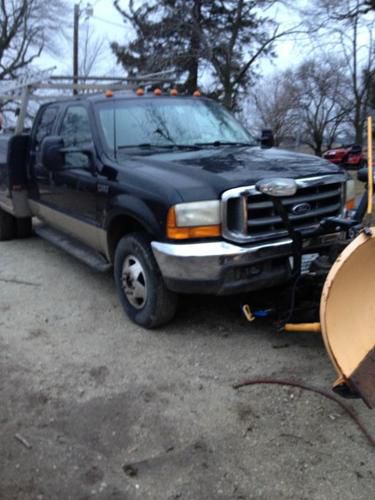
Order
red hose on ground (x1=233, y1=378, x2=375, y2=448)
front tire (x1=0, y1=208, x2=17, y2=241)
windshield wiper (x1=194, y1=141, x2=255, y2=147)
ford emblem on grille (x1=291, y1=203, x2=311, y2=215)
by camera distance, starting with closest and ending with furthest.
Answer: red hose on ground (x1=233, y1=378, x2=375, y2=448), ford emblem on grille (x1=291, y1=203, x2=311, y2=215), windshield wiper (x1=194, y1=141, x2=255, y2=147), front tire (x1=0, y1=208, x2=17, y2=241)

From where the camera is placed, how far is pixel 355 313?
3139 mm

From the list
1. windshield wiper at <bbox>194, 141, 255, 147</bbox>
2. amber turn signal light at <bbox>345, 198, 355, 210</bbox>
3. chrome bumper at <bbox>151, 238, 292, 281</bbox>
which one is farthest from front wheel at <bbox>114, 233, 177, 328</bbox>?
amber turn signal light at <bbox>345, 198, 355, 210</bbox>

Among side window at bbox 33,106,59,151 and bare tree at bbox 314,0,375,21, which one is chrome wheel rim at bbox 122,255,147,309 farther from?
bare tree at bbox 314,0,375,21

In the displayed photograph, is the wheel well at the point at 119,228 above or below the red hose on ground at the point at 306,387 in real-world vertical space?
above

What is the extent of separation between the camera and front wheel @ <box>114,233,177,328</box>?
433cm

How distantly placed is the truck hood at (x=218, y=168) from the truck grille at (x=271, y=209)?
8cm

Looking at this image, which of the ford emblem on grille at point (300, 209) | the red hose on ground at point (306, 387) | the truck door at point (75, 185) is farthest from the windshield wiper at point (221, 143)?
the red hose on ground at point (306, 387)

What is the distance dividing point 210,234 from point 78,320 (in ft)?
5.40

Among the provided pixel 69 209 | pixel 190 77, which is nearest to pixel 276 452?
pixel 69 209

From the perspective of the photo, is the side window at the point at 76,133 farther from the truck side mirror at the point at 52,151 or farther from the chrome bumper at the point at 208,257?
the chrome bumper at the point at 208,257

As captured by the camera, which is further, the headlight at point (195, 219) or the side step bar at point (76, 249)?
the side step bar at point (76, 249)

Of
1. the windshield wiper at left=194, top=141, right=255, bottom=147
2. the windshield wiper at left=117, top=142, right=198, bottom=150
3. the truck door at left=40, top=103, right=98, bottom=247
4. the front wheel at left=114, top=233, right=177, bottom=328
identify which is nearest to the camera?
the front wheel at left=114, top=233, right=177, bottom=328

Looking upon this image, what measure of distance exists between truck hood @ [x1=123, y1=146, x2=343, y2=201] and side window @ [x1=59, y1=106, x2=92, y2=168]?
71cm

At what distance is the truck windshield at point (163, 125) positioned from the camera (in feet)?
16.8
